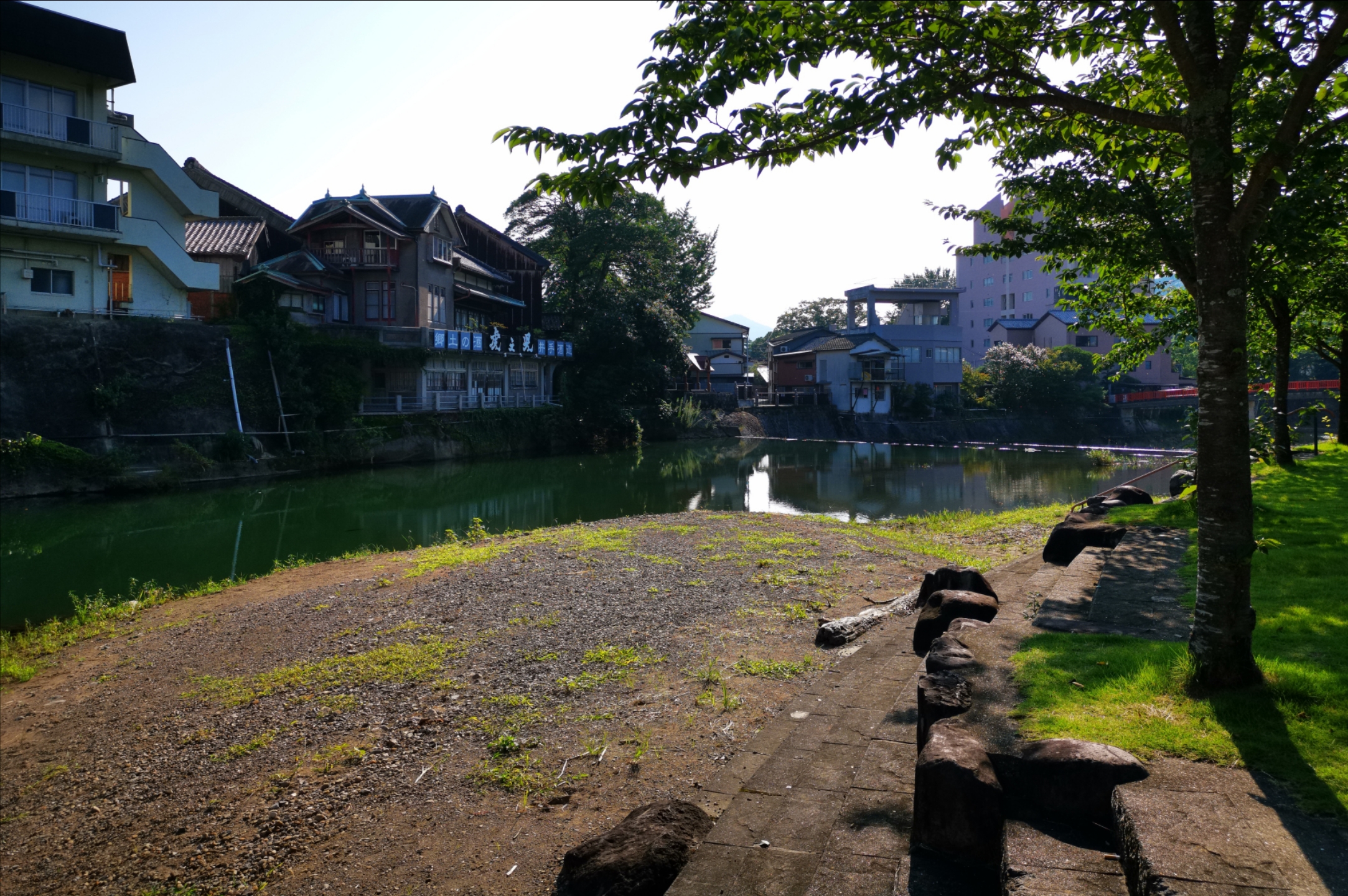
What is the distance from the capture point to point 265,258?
3759 cm

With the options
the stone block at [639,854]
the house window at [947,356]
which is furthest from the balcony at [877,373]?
the stone block at [639,854]

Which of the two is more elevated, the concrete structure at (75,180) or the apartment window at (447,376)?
the concrete structure at (75,180)

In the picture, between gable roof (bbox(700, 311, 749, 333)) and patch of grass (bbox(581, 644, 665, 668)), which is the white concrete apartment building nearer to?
gable roof (bbox(700, 311, 749, 333))

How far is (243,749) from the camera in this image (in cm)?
629

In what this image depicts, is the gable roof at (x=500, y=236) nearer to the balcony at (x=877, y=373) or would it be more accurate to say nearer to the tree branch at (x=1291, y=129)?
the balcony at (x=877, y=373)

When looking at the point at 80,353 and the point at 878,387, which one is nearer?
the point at 80,353

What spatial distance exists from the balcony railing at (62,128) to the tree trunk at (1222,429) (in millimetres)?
31240

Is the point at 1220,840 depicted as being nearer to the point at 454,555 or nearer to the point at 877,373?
the point at 454,555

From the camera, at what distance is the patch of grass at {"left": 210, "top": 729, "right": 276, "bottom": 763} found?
6.17 metres

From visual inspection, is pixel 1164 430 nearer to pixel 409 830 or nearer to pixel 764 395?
pixel 764 395

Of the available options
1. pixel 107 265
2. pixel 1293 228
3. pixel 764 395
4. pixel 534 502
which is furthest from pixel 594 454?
pixel 1293 228

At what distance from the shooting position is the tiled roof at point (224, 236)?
34.2m

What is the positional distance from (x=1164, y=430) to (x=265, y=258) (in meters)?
51.1

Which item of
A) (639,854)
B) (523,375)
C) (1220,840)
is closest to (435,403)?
(523,375)
